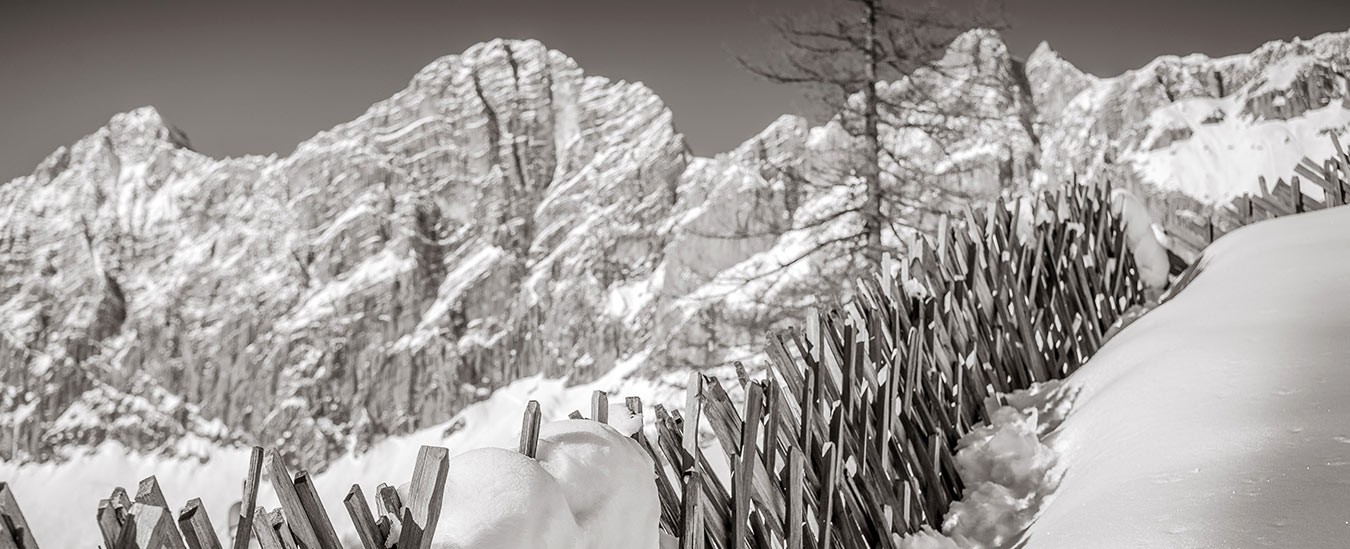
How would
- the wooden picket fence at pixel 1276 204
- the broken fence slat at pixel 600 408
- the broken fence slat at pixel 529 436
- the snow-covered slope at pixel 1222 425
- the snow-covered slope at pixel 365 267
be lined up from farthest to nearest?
the snow-covered slope at pixel 365 267 → the wooden picket fence at pixel 1276 204 → the broken fence slat at pixel 600 408 → the snow-covered slope at pixel 1222 425 → the broken fence slat at pixel 529 436

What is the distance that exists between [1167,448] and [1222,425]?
→ 0.43 ft

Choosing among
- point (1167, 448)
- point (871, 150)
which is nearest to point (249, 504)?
point (1167, 448)

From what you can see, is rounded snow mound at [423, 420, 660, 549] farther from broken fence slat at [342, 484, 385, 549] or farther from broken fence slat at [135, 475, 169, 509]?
broken fence slat at [135, 475, 169, 509]

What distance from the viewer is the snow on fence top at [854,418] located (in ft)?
3.46

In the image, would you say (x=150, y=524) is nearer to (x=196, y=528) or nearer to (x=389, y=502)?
(x=196, y=528)

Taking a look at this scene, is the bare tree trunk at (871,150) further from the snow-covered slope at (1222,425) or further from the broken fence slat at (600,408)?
the broken fence slat at (600,408)

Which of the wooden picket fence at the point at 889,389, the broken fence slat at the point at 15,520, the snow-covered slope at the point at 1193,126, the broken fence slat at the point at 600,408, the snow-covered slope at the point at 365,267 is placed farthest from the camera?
the snow-covered slope at the point at 365,267

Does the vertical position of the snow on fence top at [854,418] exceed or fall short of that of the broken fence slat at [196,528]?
it falls short

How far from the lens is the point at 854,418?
214 centimetres

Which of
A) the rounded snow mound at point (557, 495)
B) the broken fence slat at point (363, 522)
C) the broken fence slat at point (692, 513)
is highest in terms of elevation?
the broken fence slat at point (363, 522)

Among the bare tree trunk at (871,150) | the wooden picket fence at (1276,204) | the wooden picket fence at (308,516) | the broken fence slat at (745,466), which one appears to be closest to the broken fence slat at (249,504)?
the wooden picket fence at (308,516)

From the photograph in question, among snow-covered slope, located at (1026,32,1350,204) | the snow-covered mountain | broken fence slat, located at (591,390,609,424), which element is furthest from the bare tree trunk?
snow-covered slope, located at (1026,32,1350,204)

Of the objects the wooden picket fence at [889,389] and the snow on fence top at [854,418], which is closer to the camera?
the snow on fence top at [854,418]

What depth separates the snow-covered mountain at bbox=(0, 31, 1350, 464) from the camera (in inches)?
5310
